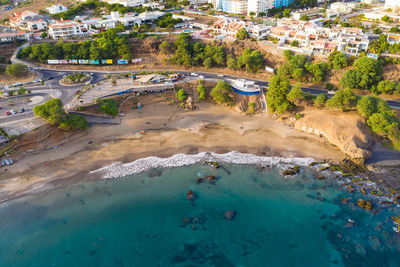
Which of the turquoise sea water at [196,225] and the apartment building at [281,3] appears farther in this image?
the apartment building at [281,3]

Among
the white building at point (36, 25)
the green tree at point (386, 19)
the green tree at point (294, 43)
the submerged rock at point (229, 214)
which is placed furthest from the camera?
the white building at point (36, 25)

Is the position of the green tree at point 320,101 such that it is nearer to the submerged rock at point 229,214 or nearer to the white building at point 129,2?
the submerged rock at point 229,214

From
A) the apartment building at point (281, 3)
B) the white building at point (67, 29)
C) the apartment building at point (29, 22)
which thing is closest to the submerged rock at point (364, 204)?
the white building at point (67, 29)

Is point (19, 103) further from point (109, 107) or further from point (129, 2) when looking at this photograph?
point (129, 2)

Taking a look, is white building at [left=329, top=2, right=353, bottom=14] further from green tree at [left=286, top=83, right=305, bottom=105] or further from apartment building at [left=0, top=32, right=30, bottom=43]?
apartment building at [left=0, top=32, right=30, bottom=43]

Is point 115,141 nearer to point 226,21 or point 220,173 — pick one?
point 220,173

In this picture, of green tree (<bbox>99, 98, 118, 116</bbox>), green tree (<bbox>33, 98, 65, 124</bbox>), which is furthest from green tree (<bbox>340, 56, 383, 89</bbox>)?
green tree (<bbox>33, 98, 65, 124</bbox>)

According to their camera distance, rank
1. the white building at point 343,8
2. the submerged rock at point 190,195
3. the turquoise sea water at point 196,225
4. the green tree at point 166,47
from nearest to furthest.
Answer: the turquoise sea water at point 196,225 < the submerged rock at point 190,195 < the green tree at point 166,47 < the white building at point 343,8

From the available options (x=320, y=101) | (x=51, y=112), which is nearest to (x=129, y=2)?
(x=51, y=112)
